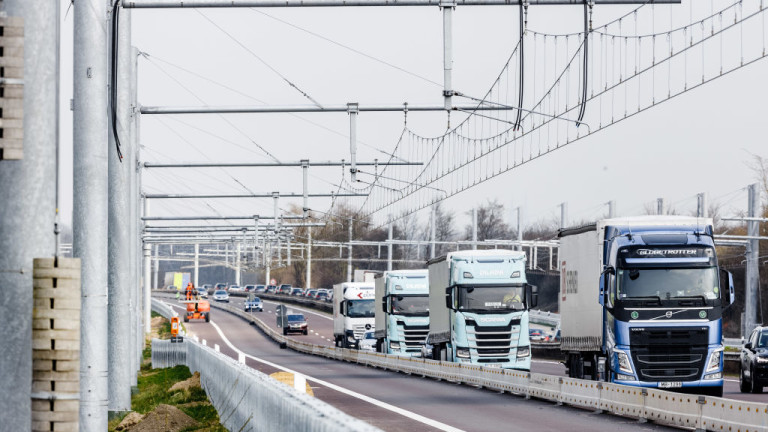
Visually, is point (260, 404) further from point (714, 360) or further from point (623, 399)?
point (714, 360)

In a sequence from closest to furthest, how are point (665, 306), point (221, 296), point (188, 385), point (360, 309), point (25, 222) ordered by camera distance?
point (25, 222)
point (665, 306)
point (188, 385)
point (360, 309)
point (221, 296)

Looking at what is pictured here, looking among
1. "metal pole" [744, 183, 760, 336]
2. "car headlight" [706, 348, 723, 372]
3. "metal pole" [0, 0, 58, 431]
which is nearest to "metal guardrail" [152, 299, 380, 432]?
"metal pole" [0, 0, 58, 431]

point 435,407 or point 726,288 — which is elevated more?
point 726,288

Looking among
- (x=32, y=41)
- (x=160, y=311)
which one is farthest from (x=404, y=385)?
(x=160, y=311)

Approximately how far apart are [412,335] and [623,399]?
2913cm

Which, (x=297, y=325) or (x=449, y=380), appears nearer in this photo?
(x=449, y=380)

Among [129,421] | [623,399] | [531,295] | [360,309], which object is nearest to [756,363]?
[531,295]

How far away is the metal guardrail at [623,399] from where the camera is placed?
746 inches

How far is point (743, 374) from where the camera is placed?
32812 millimetres

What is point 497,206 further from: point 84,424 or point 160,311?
point 84,424

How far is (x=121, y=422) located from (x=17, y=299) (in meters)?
16.2

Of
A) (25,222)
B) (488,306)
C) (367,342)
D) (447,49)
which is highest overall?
(447,49)

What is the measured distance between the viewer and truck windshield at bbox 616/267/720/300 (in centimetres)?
2631

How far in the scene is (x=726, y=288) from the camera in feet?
85.8
